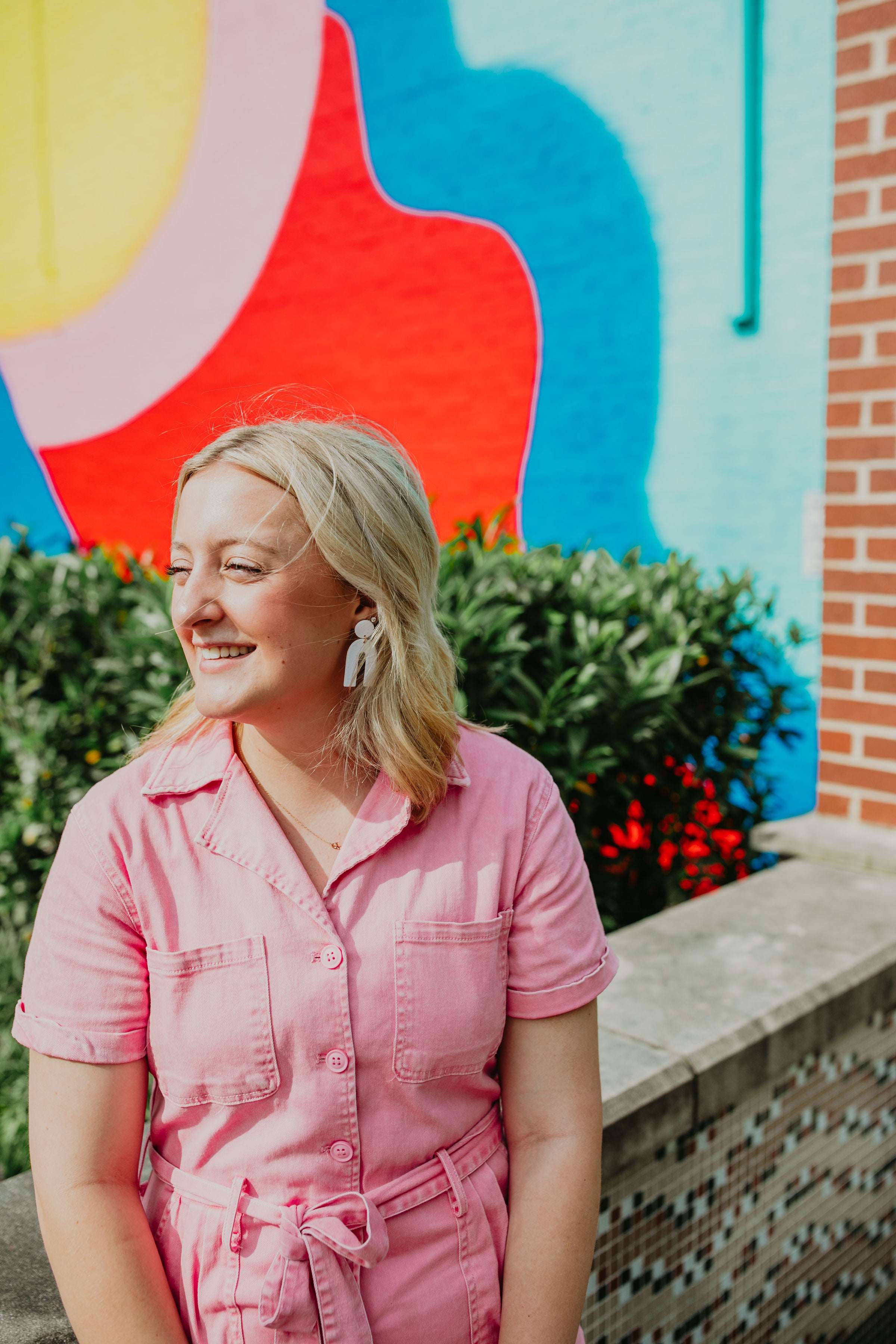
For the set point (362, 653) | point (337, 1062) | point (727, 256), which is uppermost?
point (727, 256)

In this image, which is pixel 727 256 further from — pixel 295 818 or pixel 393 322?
pixel 295 818

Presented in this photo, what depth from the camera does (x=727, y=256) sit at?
15.0 feet

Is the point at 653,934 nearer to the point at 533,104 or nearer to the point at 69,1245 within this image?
the point at 69,1245

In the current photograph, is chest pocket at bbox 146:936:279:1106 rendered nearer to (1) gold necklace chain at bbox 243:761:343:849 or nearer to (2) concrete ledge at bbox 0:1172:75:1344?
(1) gold necklace chain at bbox 243:761:343:849

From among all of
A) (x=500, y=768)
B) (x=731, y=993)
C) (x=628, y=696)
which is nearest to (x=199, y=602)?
(x=500, y=768)

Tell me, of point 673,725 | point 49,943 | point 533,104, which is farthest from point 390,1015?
point 533,104

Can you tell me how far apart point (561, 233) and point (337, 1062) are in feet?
15.2

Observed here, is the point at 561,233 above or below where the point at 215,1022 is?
above

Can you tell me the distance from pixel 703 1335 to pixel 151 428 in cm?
677

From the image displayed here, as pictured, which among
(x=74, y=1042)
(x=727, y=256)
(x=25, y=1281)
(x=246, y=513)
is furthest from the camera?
(x=727, y=256)

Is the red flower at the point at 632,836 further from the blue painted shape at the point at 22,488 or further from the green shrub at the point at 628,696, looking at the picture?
the blue painted shape at the point at 22,488

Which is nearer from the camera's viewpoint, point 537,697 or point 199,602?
point 199,602

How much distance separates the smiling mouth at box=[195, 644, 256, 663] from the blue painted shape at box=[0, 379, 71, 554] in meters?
7.56

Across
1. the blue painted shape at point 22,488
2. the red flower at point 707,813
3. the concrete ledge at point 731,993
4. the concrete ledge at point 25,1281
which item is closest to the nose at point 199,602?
the concrete ledge at point 25,1281
